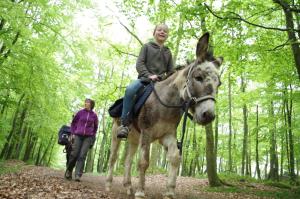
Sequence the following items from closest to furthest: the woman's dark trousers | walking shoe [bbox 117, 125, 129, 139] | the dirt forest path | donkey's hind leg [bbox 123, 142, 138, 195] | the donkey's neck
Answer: the donkey's neck → walking shoe [bbox 117, 125, 129, 139] → the dirt forest path → donkey's hind leg [bbox 123, 142, 138, 195] → the woman's dark trousers

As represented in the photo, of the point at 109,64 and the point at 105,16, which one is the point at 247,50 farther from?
the point at 109,64

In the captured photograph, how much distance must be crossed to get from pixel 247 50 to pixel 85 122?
699 centimetres

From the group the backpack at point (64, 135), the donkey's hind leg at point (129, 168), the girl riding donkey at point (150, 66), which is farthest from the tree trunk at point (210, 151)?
the girl riding donkey at point (150, 66)

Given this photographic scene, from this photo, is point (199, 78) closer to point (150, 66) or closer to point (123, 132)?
point (150, 66)

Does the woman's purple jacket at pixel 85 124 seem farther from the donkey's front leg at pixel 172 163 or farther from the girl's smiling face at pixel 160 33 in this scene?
the donkey's front leg at pixel 172 163

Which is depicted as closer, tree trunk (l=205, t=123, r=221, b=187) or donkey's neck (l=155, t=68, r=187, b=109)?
donkey's neck (l=155, t=68, r=187, b=109)

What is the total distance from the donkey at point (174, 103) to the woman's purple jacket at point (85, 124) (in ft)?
14.9

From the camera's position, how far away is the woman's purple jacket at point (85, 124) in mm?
10570

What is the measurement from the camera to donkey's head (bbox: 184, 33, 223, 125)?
4.86 m

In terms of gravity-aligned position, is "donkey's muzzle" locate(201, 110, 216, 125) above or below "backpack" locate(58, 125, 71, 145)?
below

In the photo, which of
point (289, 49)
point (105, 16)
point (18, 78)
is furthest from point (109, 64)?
point (289, 49)

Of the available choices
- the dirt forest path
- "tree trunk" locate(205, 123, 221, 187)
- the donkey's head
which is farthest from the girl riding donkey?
"tree trunk" locate(205, 123, 221, 187)

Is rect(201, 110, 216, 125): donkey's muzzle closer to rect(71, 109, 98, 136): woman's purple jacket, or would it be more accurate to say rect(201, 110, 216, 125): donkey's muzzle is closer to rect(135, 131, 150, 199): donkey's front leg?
rect(135, 131, 150, 199): donkey's front leg

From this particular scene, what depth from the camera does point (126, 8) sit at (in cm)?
1866
